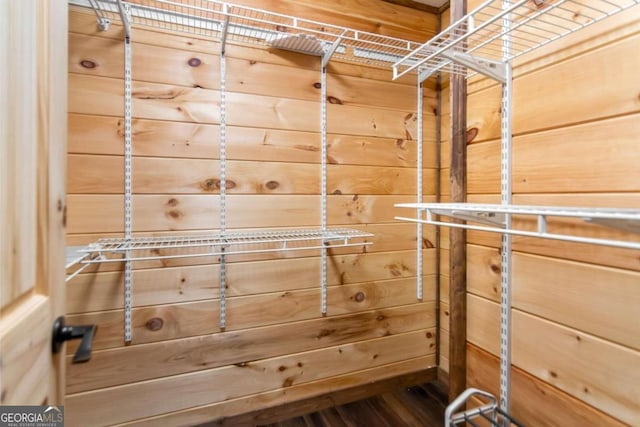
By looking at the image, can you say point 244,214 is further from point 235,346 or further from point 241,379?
point 241,379

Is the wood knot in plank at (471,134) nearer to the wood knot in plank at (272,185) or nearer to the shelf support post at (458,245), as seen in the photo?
the shelf support post at (458,245)

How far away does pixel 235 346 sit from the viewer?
4.57ft

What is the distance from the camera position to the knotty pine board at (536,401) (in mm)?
782

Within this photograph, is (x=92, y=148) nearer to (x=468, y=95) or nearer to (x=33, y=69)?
(x=33, y=69)

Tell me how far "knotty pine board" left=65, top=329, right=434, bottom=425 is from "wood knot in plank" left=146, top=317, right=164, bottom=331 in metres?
0.23

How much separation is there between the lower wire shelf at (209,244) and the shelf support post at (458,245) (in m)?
0.40

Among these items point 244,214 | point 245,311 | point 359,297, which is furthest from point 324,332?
point 244,214

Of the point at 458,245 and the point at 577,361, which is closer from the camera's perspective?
the point at 577,361

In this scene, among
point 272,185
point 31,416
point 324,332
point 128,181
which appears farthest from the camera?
point 324,332

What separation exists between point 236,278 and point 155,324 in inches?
15.2

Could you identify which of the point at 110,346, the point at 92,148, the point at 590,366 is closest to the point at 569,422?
the point at 590,366

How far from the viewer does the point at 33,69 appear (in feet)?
1.42

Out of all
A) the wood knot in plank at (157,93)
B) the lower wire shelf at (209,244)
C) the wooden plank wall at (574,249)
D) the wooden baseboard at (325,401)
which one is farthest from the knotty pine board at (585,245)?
the wood knot in plank at (157,93)

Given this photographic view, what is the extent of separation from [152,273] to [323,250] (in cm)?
79
